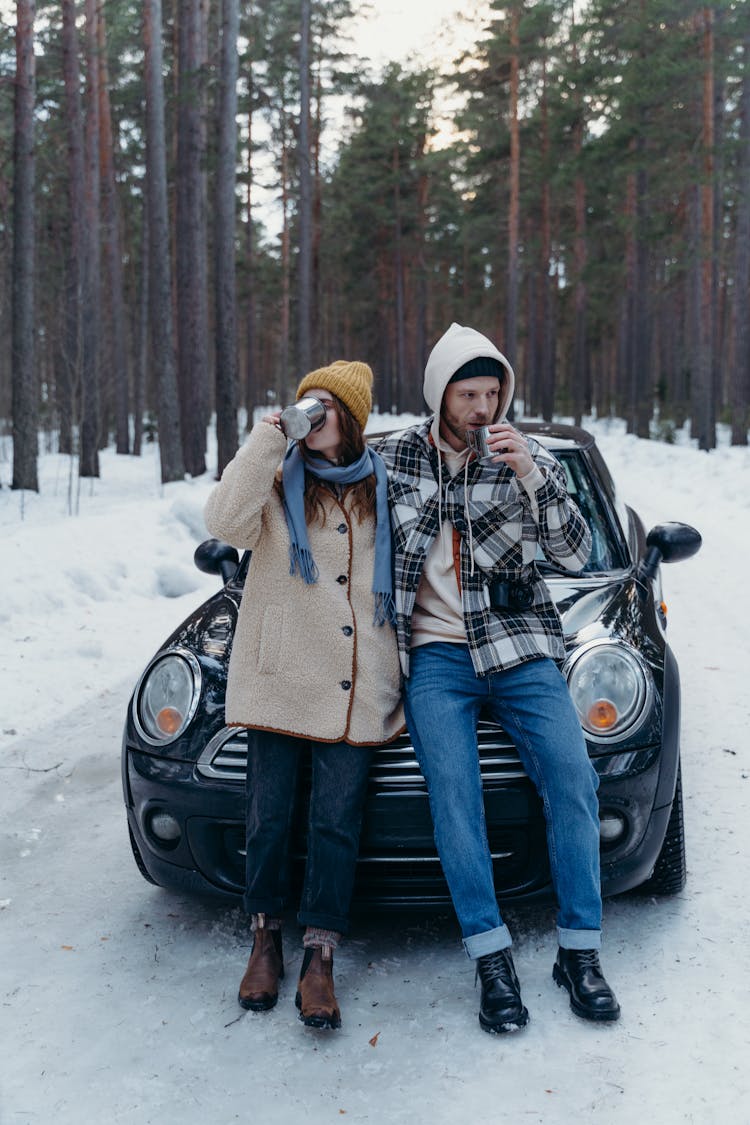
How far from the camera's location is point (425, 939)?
3.29 m

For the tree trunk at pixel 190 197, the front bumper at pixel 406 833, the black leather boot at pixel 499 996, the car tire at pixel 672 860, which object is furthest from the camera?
the tree trunk at pixel 190 197

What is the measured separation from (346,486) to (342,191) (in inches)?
1776

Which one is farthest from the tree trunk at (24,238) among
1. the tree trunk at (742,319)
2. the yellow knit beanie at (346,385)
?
the tree trunk at (742,319)

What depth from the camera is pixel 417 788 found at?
3.00 meters

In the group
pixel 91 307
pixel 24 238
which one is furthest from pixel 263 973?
pixel 91 307

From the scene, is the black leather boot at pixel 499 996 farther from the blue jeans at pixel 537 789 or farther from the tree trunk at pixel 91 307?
the tree trunk at pixel 91 307

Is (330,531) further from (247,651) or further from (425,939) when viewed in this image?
(425,939)

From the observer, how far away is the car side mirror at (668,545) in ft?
13.5

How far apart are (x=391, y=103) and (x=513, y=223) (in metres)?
13.7

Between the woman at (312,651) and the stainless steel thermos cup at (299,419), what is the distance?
0.09m

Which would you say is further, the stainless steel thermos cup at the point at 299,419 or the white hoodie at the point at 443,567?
the white hoodie at the point at 443,567

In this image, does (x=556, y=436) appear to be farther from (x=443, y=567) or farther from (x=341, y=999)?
(x=341, y=999)

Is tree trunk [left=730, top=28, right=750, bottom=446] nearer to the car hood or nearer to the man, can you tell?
the car hood

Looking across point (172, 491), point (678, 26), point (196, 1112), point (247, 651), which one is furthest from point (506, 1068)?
point (678, 26)
